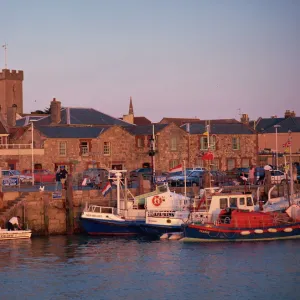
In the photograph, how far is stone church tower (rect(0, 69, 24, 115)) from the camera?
116m

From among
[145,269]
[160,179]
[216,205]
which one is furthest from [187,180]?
[145,269]

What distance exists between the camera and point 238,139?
3007 inches

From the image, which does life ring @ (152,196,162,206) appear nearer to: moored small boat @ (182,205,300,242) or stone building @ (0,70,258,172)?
moored small boat @ (182,205,300,242)

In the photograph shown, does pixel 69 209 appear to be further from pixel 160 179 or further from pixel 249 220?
pixel 160 179

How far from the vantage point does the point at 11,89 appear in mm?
116750

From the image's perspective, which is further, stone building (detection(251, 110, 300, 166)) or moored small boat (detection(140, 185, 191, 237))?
stone building (detection(251, 110, 300, 166))

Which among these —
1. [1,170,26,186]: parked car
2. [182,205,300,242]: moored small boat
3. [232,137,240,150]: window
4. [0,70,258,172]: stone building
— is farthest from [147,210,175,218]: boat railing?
[232,137,240,150]: window

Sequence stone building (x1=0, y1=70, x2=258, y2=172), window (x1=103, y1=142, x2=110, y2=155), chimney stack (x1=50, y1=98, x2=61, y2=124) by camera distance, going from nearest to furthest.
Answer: stone building (x1=0, y1=70, x2=258, y2=172) → window (x1=103, y1=142, x2=110, y2=155) → chimney stack (x1=50, y1=98, x2=61, y2=124)

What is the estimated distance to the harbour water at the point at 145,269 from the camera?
35.1 m

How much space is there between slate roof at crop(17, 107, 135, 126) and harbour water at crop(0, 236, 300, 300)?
1053 inches

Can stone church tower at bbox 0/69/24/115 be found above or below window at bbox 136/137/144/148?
above

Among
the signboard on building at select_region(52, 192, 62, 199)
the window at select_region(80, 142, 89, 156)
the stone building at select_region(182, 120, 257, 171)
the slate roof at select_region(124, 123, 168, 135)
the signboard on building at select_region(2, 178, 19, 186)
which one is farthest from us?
the stone building at select_region(182, 120, 257, 171)

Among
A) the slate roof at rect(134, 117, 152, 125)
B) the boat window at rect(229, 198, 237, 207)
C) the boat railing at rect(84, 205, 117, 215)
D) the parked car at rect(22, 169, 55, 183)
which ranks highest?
Result: the slate roof at rect(134, 117, 152, 125)

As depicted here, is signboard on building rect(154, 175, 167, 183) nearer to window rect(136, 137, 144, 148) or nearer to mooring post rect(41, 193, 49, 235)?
mooring post rect(41, 193, 49, 235)
